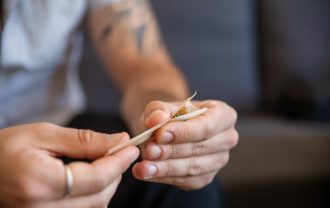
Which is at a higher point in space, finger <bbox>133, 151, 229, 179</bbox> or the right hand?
the right hand

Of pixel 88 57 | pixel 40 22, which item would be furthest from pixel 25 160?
pixel 88 57

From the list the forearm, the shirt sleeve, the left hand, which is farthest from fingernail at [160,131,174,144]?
the shirt sleeve

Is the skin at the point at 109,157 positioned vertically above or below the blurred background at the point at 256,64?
above

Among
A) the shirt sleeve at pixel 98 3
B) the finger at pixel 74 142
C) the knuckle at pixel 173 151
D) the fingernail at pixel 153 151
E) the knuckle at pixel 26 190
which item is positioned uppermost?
the shirt sleeve at pixel 98 3

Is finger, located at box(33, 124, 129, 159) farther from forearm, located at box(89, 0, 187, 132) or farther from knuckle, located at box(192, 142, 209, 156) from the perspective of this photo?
forearm, located at box(89, 0, 187, 132)

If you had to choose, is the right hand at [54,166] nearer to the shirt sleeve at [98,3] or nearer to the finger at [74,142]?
the finger at [74,142]

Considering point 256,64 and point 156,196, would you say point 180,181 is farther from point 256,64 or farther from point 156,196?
point 256,64

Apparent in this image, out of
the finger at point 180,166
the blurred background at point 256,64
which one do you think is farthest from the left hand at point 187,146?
the blurred background at point 256,64

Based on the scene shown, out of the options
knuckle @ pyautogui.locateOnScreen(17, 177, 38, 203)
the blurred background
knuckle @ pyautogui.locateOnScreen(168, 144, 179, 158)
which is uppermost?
knuckle @ pyautogui.locateOnScreen(17, 177, 38, 203)
